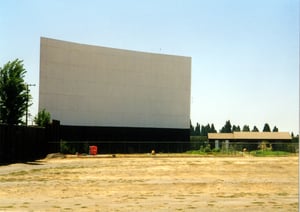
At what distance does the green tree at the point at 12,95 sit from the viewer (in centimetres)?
3803

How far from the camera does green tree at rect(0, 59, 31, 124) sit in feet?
125

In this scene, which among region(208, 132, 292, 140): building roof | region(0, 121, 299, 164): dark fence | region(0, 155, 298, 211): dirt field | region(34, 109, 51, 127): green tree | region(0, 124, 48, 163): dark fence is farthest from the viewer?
region(208, 132, 292, 140): building roof

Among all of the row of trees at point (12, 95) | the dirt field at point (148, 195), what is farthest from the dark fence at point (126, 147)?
the dirt field at point (148, 195)

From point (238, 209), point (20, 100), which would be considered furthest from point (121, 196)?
point (20, 100)

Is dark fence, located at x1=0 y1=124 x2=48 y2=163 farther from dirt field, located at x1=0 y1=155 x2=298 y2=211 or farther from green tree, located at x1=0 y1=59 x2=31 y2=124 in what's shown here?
dirt field, located at x1=0 y1=155 x2=298 y2=211

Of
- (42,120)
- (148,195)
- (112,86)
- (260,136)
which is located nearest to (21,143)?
(42,120)

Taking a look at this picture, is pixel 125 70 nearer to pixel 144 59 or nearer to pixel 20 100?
pixel 144 59

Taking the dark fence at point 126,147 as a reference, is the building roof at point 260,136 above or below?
above

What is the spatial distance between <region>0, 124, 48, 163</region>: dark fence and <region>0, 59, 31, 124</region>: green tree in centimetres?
143

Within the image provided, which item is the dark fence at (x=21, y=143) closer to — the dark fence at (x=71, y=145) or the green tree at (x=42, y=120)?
the dark fence at (x=71, y=145)

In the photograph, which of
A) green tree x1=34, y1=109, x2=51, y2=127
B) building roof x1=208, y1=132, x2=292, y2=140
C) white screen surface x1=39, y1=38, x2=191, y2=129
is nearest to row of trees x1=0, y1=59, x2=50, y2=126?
green tree x1=34, y1=109, x2=51, y2=127

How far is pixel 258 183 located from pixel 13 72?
26.4 metres

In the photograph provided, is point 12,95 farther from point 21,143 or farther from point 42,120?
point 42,120

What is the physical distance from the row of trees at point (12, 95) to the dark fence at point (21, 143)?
1.41 meters
